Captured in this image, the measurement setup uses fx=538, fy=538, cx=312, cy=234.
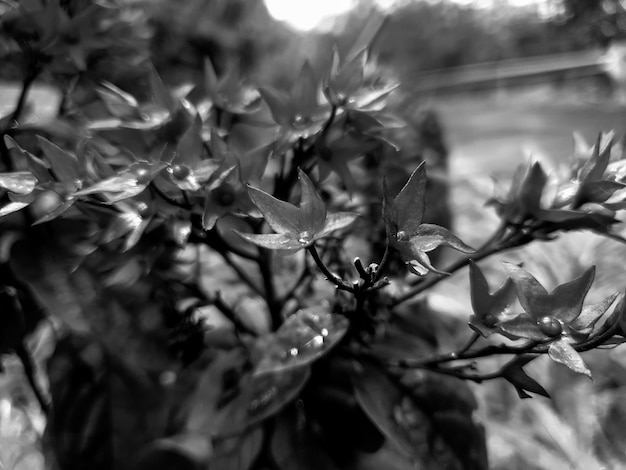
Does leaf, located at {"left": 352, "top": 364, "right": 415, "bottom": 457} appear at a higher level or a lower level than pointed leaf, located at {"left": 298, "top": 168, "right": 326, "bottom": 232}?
lower

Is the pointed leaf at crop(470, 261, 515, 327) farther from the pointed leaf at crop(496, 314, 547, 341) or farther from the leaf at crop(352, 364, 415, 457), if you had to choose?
the leaf at crop(352, 364, 415, 457)

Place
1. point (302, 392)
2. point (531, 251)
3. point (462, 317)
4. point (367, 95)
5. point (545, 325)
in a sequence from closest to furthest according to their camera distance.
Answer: point (545, 325) < point (367, 95) < point (302, 392) < point (462, 317) < point (531, 251)

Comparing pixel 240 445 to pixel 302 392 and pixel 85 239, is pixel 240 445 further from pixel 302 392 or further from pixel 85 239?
pixel 85 239

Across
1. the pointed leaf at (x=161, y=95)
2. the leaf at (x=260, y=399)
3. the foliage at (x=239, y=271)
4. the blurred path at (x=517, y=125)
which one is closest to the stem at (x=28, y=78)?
the foliage at (x=239, y=271)

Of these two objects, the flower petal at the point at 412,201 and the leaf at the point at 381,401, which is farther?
the leaf at the point at 381,401

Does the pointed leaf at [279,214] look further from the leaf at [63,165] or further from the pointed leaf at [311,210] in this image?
the leaf at [63,165]

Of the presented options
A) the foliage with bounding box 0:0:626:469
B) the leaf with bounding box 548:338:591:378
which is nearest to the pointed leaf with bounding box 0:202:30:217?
the foliage with bounding box 0:0:626:469

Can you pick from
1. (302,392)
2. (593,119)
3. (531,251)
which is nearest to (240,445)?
(302,392)
